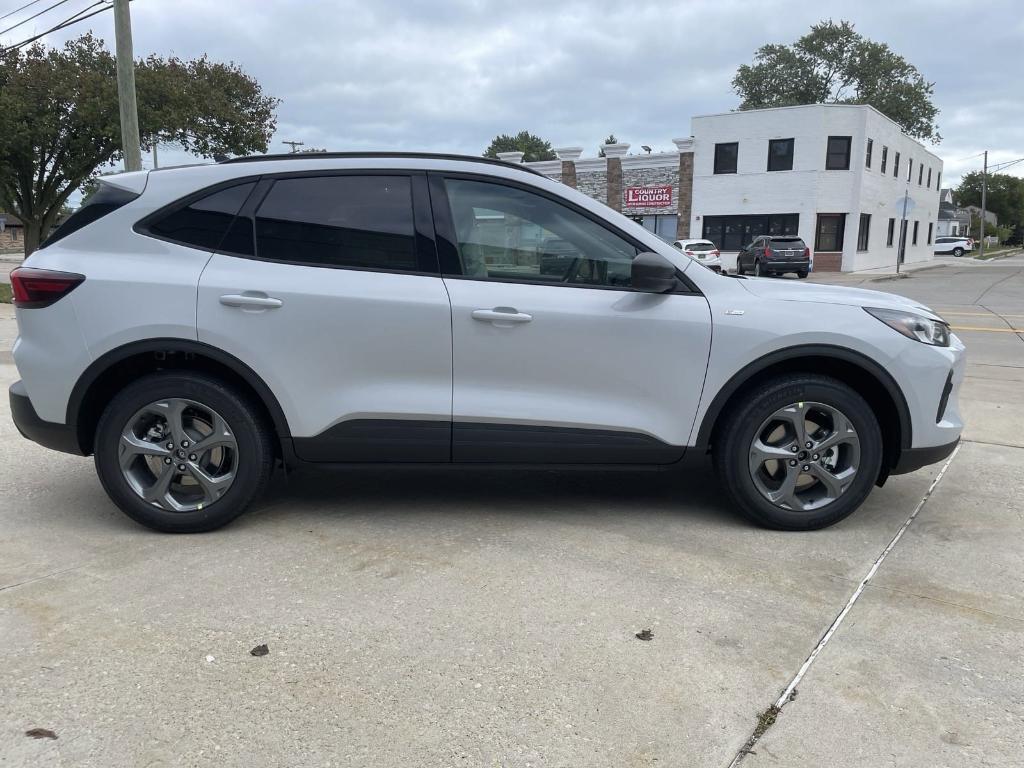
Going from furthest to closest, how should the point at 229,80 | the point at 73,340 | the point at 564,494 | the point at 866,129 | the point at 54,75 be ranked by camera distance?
the point at 866,129, the point at 229,80, the point at 54,75, the point at 564,494, the point at 73,340

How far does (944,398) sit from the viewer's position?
379 cm

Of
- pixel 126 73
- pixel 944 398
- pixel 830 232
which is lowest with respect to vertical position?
pixel 944 398

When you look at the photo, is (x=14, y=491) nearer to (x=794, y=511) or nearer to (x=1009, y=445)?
(x=794, y=511)

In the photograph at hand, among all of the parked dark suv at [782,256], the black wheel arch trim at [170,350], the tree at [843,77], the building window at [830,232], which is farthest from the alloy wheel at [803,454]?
the tree at [843,77]

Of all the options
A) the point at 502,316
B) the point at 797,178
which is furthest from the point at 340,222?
the point at 797,178

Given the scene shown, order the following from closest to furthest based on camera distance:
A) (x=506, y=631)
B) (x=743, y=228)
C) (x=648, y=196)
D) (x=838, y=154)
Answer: (x=506, y=631) → (x=838, y=154) → (x=743, y=228) → (x=648, y=196)

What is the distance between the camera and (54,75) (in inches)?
771

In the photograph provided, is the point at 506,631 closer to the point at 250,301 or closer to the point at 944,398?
the point at 250,301

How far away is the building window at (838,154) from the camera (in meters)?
33.3

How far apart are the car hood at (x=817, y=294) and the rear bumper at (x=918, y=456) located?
0.65 m

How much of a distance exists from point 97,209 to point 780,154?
34.0 m

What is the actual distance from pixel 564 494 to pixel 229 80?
21.7 m

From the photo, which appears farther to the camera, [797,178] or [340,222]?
[797,178]

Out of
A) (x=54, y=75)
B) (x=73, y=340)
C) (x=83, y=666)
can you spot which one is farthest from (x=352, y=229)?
(x=54, y=75)
